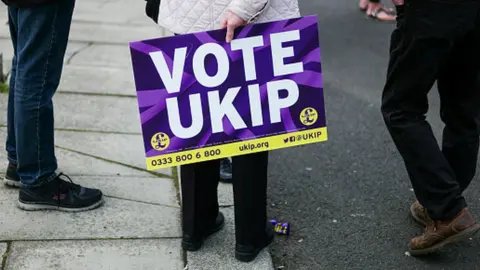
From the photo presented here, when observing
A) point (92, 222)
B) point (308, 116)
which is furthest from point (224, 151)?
point (92, 222)

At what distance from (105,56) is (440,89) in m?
3.55

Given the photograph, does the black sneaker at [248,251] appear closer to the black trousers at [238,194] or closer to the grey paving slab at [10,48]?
the black trousers at [238,194]

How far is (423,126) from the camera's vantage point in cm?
327

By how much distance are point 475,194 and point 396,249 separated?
2.78 feet

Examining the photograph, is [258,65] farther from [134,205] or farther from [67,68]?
[67,68]

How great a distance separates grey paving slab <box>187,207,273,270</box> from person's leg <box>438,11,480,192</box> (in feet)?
3.47

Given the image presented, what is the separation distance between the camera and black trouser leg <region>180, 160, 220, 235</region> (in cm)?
314

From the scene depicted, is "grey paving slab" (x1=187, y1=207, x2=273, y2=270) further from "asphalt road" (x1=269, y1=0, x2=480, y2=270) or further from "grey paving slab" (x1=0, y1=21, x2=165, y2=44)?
"grey paving slab" (x1=0, y1=21, x2=165, y2=44)

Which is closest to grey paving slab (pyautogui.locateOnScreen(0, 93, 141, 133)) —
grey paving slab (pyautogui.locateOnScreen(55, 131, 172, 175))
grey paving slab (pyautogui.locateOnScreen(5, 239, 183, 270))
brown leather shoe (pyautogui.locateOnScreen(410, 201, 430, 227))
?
grey paving slab (pyautogui.locateOnScreen(55, 131, 172, 175))

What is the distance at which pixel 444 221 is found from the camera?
3264mm

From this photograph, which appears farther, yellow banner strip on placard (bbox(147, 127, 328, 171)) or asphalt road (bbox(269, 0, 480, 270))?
asphalt road (bbox(269, 0, 480, 270))

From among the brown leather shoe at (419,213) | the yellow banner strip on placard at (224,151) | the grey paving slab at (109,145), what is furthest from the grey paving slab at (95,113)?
the brown leather shoe at (419,213)

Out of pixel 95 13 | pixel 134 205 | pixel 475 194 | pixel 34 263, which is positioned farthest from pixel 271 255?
pixel 95 13

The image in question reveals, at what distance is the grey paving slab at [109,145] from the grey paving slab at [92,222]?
1.92 feet
